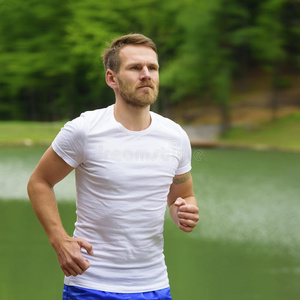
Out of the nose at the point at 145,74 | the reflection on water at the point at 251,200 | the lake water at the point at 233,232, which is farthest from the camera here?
the reflection on water at the point at 251,200

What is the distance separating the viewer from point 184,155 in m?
2.33

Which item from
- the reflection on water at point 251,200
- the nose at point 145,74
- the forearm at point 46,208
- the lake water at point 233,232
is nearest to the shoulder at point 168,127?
the nose at point 145,74

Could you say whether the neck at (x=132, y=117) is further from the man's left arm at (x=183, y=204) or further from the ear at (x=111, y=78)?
the man's left arm at (x=183, y=204)

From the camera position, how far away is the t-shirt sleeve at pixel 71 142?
83.7 inches

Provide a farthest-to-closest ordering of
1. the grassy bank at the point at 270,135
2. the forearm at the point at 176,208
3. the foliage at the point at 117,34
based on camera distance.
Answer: the foliage at the point at 117,34 → the grassy bank at the point at 270,135 → the forearm at the point at 176,208

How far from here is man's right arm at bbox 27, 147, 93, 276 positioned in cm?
205

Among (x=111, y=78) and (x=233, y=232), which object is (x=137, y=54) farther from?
(x=233, y=232)

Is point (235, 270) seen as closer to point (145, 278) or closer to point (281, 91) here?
point (145, 278)

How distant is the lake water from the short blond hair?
3.31 m

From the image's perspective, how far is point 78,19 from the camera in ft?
103

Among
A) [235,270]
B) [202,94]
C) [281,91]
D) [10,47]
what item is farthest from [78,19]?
[235,270]

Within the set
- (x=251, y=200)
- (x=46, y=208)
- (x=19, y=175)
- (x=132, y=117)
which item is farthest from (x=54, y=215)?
(x=19, y=175)

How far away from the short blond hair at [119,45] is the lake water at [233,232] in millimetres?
3311

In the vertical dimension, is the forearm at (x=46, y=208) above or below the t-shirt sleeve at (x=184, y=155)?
below
